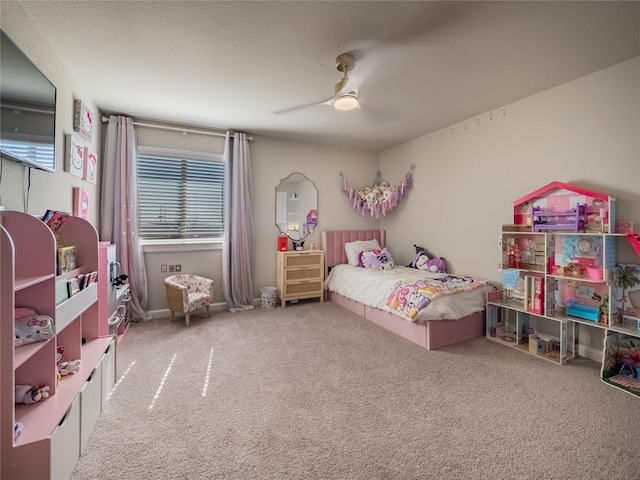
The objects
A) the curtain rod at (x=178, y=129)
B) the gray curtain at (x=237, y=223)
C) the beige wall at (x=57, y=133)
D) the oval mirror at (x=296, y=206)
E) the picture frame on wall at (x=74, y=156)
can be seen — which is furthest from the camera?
the oval mirror at (x=296, y=206)

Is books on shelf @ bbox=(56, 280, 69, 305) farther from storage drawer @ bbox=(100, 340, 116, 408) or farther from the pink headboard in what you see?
the pink headboard

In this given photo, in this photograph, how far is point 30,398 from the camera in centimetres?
138

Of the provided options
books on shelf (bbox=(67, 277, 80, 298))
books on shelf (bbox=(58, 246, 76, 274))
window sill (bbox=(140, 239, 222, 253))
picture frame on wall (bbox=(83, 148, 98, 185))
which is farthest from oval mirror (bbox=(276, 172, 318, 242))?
books on shelf (bbox=(67, 277, 80, 298))

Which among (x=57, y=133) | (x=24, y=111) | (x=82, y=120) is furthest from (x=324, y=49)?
(x=82, y=120)

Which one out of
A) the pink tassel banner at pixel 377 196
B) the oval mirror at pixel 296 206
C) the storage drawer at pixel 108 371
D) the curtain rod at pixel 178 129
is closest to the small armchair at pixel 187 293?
the storage drawer at pixel 108 371

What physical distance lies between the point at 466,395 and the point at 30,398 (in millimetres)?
2503

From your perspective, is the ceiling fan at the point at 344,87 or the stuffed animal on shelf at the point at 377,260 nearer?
the ceiling fan at the point at 344,87

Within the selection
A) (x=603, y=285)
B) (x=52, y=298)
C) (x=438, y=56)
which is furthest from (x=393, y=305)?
(x=52, y=298)

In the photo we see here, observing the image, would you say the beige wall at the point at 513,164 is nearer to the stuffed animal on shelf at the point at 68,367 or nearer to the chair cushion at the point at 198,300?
the chair cushion at the point at 198,300

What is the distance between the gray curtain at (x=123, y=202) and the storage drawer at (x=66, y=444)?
2.36 meters

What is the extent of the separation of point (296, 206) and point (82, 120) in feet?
8.98

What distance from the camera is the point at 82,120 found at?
2.67m

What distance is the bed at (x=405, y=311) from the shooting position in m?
2.89

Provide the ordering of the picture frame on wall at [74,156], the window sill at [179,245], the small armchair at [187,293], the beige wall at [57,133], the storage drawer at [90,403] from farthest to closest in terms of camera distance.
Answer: the window sill at [179,245]
the small armchair at [187,293]
the picture frame on wall at [74,156]
the beige wall at [57,133]
the storage drawer at [90,403]
